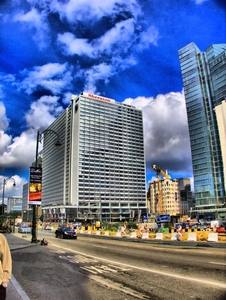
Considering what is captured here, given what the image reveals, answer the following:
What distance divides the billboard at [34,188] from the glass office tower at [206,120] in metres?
121

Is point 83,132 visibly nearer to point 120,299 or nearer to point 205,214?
point 205,214

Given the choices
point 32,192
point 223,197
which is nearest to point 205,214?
point 223,197

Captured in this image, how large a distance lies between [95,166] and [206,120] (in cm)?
7695

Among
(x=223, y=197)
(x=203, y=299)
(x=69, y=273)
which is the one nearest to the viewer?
(x=203, y=299)

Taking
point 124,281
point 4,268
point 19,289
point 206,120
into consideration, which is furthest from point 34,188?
point 206,120

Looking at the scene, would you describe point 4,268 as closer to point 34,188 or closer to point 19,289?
point 19,289

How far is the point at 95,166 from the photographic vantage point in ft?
597

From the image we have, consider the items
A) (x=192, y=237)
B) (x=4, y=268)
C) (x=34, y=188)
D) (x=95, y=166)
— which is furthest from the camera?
(x=95, y=166)

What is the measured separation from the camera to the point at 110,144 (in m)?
192

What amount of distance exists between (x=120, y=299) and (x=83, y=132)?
17651 centimetres

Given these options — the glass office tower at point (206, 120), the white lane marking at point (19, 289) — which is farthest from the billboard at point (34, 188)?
the glass office tower at point (206, 120)

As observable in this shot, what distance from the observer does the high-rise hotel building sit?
174625mm

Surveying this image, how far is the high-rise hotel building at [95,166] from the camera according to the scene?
573 feet

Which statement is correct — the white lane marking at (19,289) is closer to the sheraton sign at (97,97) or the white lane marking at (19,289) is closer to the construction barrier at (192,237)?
the construction barrier at (192,237)
